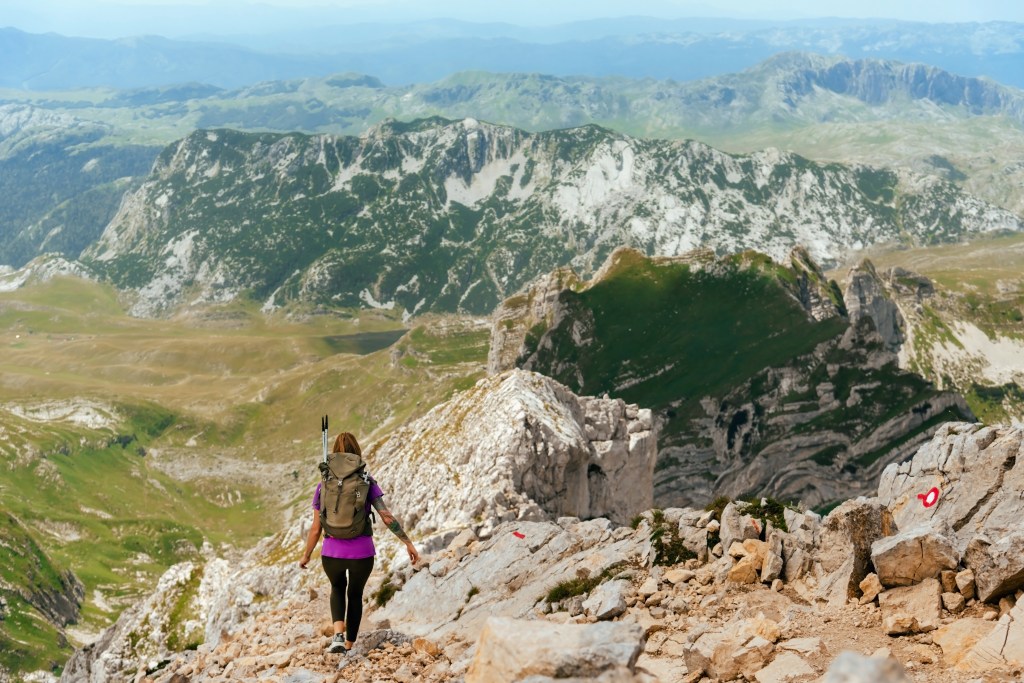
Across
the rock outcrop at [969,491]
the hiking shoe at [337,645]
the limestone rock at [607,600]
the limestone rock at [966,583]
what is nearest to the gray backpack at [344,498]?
the hiking shoe at [337,645]

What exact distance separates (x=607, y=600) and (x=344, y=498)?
10.9 metres

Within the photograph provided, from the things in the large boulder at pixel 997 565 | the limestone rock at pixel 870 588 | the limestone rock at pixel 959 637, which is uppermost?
the large boulder at pixel 997 565

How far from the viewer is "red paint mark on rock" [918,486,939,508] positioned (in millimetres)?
30531

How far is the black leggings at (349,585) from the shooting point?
909 inches

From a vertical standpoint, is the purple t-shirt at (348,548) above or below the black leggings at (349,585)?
above

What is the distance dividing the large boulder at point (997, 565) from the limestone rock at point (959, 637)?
122cm

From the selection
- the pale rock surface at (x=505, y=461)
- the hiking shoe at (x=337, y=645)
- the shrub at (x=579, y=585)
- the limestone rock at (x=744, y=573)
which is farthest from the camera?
the pale rock surface at (x=505, y=461)

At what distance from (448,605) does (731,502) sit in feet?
47.7

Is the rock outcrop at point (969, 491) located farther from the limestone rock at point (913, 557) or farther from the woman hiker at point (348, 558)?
the woman hiker at point (348, 558)

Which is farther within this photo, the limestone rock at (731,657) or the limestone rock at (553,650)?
the limestone rock at (731,657)

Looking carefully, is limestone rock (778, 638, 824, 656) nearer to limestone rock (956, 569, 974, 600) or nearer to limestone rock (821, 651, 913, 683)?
limestone rock (956, 569, 974, 600)

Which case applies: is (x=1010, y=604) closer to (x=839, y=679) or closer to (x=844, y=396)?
(x=839, y=679)

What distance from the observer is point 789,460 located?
189875mm

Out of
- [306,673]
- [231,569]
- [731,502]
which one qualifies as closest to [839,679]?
[306,673]
